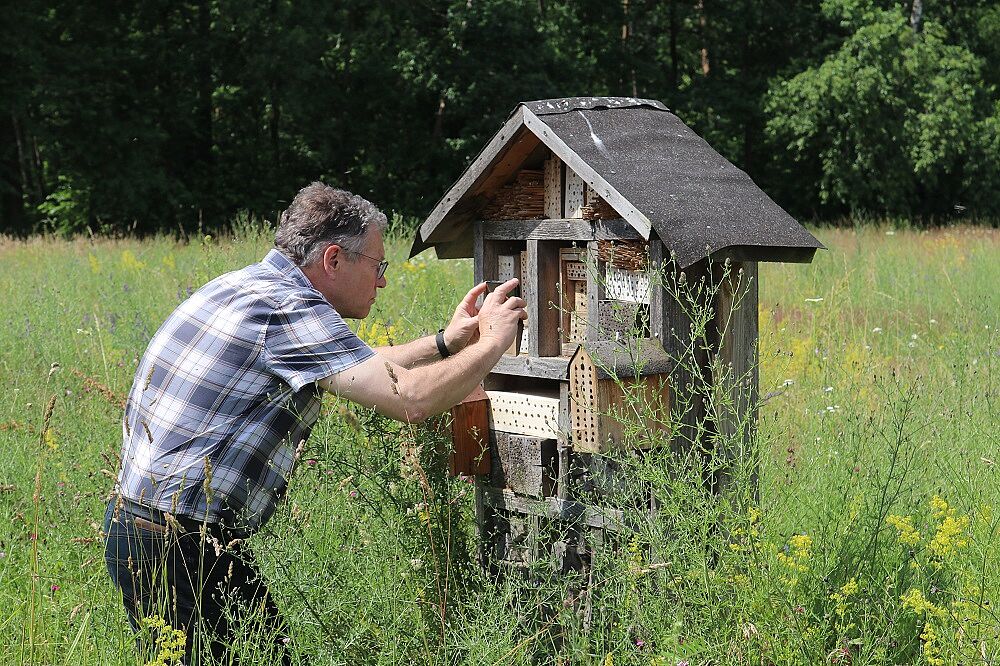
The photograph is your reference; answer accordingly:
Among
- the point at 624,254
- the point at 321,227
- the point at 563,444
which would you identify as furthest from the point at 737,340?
the point at 321,227

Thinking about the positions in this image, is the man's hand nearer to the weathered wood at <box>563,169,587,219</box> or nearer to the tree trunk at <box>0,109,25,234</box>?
the weathered wood at <box>563,169,587,219</box>

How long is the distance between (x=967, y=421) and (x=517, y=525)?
2504mm

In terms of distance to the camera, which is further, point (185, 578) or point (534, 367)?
point (534, 367)

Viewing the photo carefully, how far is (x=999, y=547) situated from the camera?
3.16 metres

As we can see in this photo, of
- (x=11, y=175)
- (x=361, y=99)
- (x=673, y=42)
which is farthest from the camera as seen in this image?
(x=673, y=42)

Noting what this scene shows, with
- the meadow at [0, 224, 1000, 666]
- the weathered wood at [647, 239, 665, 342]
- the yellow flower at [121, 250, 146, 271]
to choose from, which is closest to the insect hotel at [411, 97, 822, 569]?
the weathered wood at [647, 239, 665, 342]

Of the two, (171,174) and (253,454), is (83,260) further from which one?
(171,174)

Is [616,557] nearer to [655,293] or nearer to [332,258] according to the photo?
[655,293]

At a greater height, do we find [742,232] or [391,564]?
[742,232]

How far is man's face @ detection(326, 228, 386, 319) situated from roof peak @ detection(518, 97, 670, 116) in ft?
2.52

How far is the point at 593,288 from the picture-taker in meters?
3.41

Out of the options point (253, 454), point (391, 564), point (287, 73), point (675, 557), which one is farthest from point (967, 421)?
point (287, 73)

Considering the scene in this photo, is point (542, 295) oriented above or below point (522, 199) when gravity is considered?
below

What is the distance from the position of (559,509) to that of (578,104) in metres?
1.48
